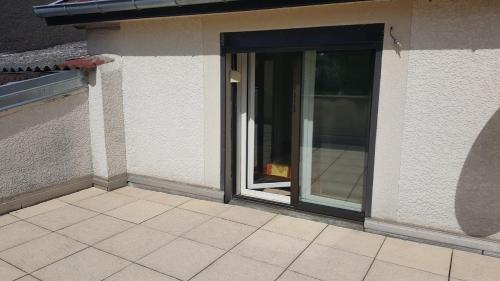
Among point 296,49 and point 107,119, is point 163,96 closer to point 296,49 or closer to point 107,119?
point 107,119

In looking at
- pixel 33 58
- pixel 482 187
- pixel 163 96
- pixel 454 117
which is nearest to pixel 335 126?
pixel 454 117

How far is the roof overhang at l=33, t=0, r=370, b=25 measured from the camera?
4.84 meters

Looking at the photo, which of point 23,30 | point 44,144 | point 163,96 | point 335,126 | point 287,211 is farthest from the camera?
point 23,30

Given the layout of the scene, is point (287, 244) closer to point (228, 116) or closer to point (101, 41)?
point (228, 116)

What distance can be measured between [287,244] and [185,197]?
2296mm

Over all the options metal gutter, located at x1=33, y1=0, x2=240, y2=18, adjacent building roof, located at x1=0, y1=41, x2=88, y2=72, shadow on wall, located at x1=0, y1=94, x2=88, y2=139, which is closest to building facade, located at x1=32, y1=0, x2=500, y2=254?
metal gutter, located at x1=33, y1=0, x2=240, y2=18

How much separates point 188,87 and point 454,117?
12.4 ft

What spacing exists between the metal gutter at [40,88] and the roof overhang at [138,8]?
1.01 metres

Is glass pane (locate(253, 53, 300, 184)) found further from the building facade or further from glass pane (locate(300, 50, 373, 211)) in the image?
glass pane (locate(300, 50, 373, 211))

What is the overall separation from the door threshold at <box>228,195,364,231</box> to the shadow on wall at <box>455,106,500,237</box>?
1.25 meters

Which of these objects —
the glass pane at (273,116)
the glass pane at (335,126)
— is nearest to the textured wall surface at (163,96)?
the glass pane at (273,116)

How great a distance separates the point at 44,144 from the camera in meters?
5.97

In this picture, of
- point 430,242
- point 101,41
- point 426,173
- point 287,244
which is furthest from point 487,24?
point 101,41

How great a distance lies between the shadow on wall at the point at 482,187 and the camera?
161 inches
